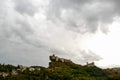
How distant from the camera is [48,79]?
19800 cm

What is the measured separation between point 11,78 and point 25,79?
38.4ft

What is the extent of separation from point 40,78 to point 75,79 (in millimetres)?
24760

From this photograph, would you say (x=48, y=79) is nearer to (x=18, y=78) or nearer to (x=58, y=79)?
(x=58, y=79)

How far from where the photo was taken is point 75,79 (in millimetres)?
198375

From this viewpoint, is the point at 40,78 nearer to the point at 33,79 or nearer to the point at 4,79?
the point at 33,79

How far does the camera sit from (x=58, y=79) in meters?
199

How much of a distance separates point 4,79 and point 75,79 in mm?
50513

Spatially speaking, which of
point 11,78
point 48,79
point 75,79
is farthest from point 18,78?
point 75,79

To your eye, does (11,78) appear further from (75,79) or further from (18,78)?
(75,79)

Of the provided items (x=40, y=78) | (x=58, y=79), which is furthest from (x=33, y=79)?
(x=58, y=79)

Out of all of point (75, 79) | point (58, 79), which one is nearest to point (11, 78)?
point (58, 79)

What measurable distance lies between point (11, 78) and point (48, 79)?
26.1 m

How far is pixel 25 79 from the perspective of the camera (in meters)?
193

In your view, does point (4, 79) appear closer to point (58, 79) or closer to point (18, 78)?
point (18, 78)
